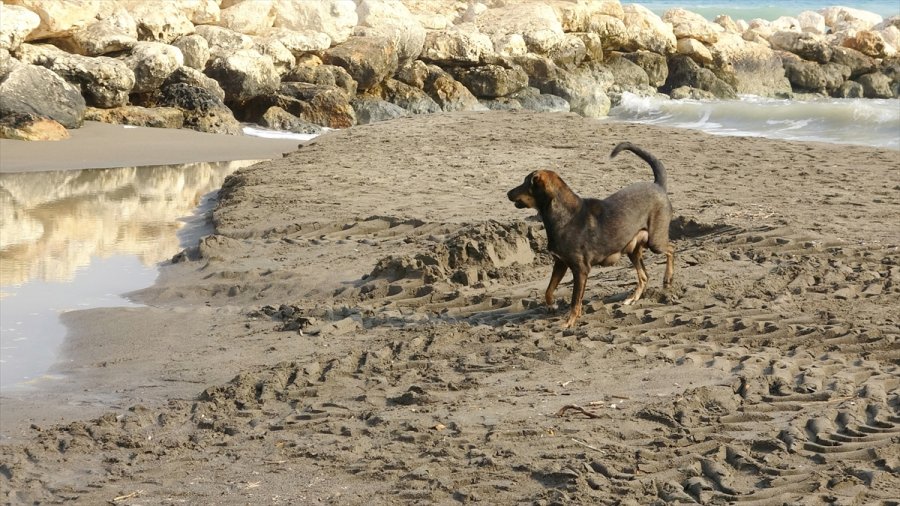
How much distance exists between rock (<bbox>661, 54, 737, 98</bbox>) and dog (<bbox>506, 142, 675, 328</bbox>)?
81.0 feet

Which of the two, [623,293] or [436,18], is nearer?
[623,293]

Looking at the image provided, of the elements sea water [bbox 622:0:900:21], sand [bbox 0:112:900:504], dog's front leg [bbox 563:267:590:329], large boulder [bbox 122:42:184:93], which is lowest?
sand [bbox 0:112:900:504]

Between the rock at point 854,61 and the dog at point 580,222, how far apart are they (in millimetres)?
29039

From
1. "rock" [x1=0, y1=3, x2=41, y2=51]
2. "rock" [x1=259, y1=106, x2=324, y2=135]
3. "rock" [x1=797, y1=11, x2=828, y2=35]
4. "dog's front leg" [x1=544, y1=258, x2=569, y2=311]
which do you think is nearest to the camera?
"dog's front leg" [x1=544, y1=258, x2=569, y2=311]

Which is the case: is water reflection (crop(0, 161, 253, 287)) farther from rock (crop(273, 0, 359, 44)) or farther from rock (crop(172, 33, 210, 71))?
rock (crop(273, 0, 359, 44))

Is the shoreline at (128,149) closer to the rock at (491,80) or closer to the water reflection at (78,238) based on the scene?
the water reflection at (78,238)

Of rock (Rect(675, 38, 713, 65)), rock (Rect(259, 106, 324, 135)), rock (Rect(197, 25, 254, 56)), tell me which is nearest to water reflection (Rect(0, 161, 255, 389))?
rock (Rect(259, 106, 324, 135))

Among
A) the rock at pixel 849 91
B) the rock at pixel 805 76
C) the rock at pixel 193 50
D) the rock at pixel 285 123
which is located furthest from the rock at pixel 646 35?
the rock at pixel 193 50

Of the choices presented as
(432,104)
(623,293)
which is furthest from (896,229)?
(432,104)

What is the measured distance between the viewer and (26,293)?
880 centimetres

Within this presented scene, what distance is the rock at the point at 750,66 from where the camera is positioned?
32156 millimetres

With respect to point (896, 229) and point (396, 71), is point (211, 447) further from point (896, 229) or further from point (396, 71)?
point (396, 71)

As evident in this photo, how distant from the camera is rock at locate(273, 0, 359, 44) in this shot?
2594 cm

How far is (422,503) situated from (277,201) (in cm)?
762
